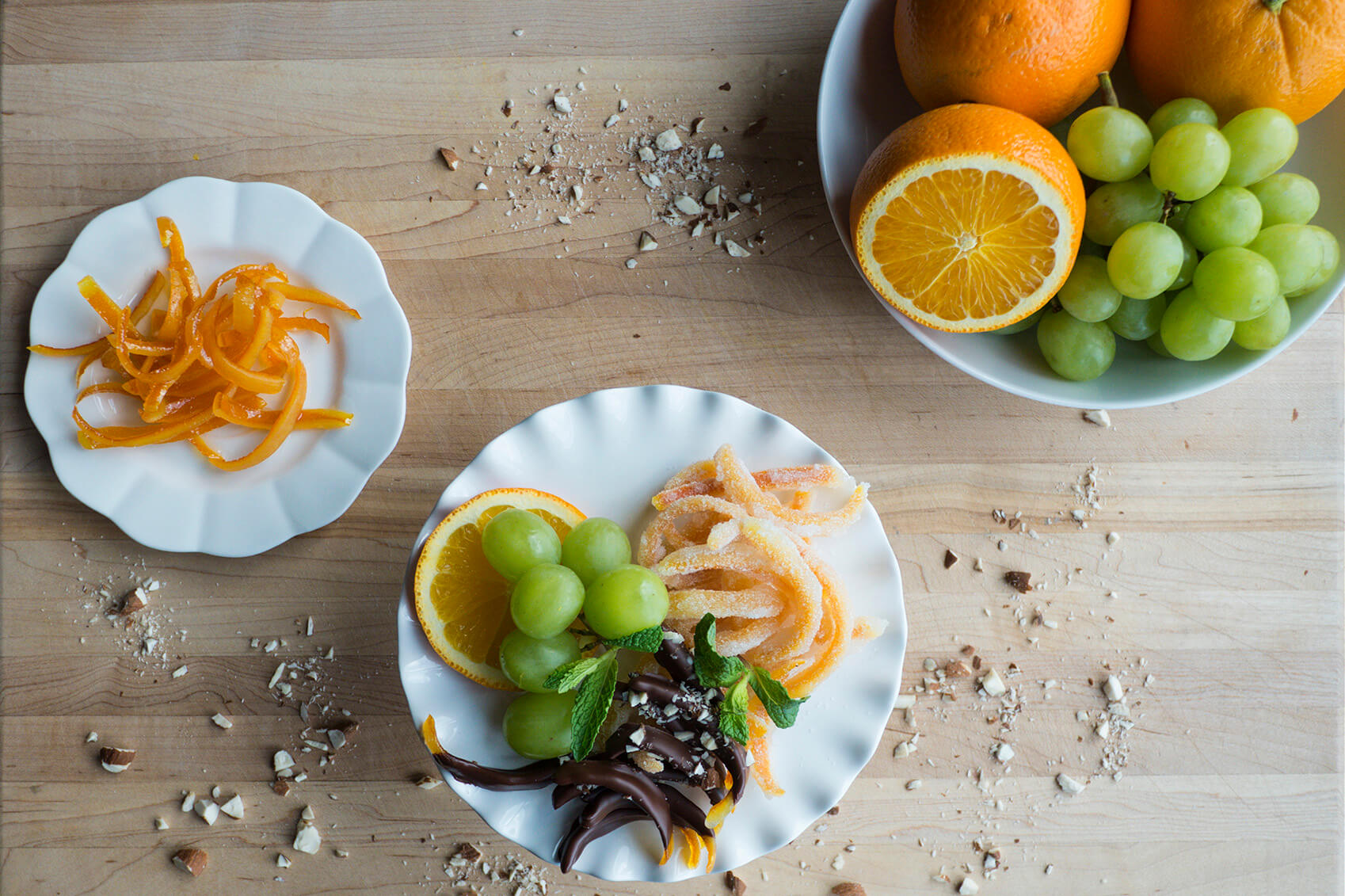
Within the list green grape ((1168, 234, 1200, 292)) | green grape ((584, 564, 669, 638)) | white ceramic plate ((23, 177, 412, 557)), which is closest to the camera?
green grape ((584, 564, 669, 638))

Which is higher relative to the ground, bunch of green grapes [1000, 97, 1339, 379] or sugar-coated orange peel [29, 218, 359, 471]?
bunch of green grapes [1000, 97, 1339, 379]

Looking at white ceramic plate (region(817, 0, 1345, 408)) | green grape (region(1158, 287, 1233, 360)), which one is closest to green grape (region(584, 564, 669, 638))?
white ceramic plate (region(817, 0, 1345, 408))

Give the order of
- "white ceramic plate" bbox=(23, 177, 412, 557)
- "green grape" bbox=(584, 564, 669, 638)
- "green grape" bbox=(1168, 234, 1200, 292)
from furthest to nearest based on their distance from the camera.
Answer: "white ceramic plate" bbox=(23, 177, 412, 557) < "green grape" bbox=(1168, 234, 1200, 292) < "green grape" bbox=(584, 564, 669, 638)

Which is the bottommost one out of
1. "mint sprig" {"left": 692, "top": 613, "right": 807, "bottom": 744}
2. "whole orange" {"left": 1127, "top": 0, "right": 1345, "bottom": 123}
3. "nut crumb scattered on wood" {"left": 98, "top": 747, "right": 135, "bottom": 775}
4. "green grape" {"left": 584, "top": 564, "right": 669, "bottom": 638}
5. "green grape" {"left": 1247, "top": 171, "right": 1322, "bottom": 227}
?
"nut crumb scattered on wood" {"left": 98, "top": 747, "right": 135, "bottom": 775}

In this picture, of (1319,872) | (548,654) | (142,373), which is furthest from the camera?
(1319,872)

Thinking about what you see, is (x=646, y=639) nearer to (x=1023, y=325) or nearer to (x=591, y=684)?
(x=591, y=684)

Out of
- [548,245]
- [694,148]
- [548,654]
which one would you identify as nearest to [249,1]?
[548,245]

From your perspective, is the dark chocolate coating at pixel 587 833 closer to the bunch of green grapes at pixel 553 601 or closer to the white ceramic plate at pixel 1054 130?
the bunch of green grapes at pixel 553 601

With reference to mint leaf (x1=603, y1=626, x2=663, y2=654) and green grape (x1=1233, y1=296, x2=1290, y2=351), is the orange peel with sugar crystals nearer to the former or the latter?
mint leaf (x1=603, y1=626, x2=663, y2=654)

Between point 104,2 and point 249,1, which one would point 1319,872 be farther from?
point 104,2
